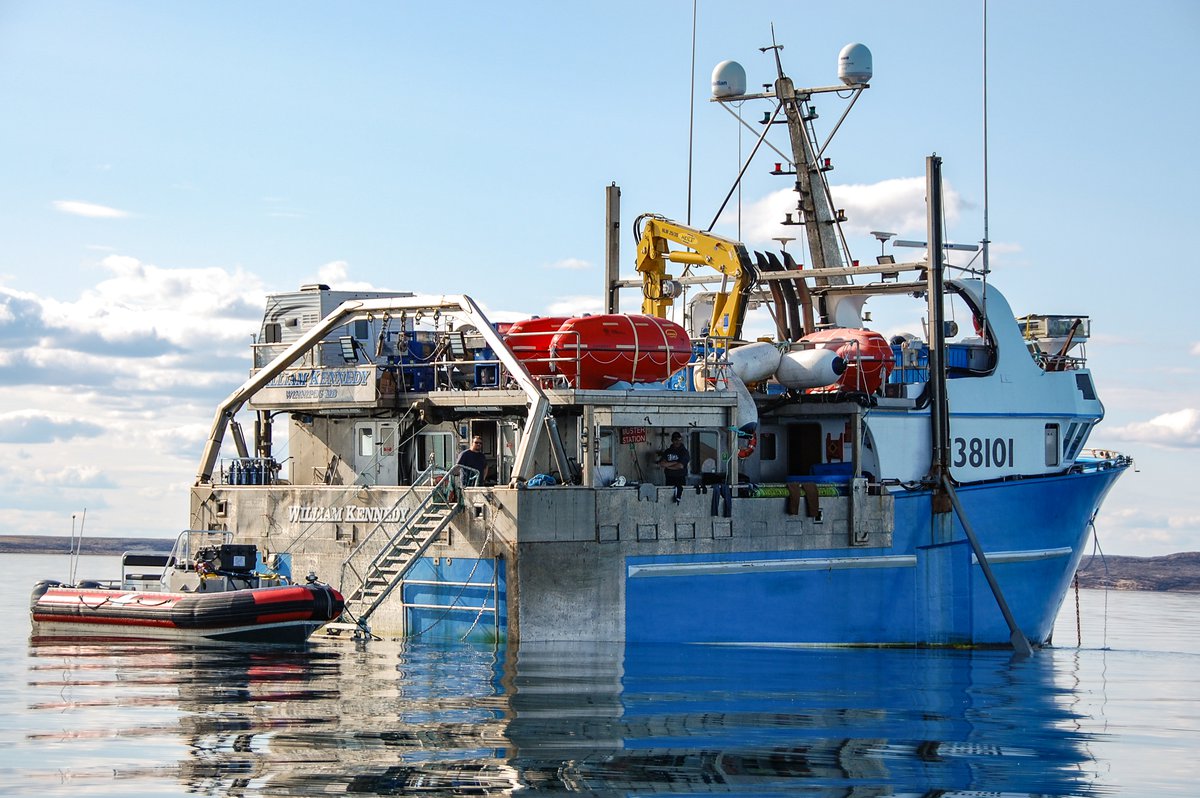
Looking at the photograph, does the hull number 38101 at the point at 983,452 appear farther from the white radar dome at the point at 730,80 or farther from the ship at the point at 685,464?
the white radar dome at the point at 730,80

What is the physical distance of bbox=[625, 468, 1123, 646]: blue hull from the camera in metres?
27.5

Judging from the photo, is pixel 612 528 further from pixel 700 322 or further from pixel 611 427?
pixel 700 322

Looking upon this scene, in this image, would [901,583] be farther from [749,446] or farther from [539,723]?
[539,723]

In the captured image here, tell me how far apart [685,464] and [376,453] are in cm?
591

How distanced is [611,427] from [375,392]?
168 inches

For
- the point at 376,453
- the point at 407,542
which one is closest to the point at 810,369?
the point at 376,453

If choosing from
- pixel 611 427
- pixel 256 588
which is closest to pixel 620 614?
pixel 611 427

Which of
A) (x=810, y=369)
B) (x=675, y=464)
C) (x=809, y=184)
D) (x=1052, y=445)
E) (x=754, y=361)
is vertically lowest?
(x=675, y=464)

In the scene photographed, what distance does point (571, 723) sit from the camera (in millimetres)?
17984

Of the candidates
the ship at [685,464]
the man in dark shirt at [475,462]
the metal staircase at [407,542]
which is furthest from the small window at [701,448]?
the metal staircase at [407,542]

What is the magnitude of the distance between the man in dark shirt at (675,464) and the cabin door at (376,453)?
5.00 metres

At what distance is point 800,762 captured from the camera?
16109 mm

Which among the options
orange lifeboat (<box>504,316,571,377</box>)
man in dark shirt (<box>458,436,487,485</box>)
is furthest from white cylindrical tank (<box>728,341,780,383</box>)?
man in dark shirt (<box>458,436,487,485</box>)

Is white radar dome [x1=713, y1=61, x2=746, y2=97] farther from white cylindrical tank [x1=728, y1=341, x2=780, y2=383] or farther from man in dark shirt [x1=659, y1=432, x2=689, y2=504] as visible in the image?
man in dark shirt [x1=659, y1=432, x2=689, y2=504]
